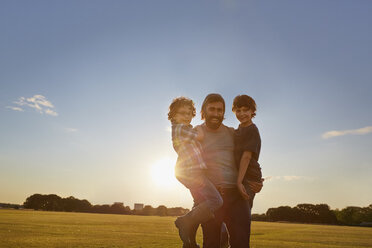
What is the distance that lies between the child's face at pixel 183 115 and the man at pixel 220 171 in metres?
0.42

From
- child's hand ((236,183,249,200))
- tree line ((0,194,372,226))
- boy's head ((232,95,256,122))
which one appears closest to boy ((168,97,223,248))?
child's hand ((236,183,249,200))

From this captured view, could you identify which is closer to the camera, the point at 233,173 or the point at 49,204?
the point at 233,173

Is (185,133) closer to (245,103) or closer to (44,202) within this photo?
(245,103)

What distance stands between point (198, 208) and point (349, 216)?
128699mm

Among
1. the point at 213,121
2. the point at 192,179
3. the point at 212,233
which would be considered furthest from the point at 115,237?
the point at 213,121

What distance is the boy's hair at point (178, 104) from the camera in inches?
174

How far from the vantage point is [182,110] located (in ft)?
14.4

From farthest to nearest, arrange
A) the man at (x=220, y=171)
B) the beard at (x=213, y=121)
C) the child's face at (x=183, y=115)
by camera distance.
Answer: the child's face at (x=183, y=115), the beard at (x=213, y=121), the man at (x=220, y=171)

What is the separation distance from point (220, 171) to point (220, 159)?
0.15 meters

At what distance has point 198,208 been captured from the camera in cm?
Answer: 379

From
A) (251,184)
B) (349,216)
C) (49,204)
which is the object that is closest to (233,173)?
(251,184)

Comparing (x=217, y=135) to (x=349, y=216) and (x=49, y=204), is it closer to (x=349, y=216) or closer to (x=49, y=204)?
(x=49, y=204)

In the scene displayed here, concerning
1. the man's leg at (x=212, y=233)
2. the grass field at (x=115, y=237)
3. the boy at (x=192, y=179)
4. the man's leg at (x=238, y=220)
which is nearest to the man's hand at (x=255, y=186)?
the man's leg at (x=238, y=220)

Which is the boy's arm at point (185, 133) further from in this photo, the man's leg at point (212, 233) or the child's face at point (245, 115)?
the man's leg at point (212, 233)
